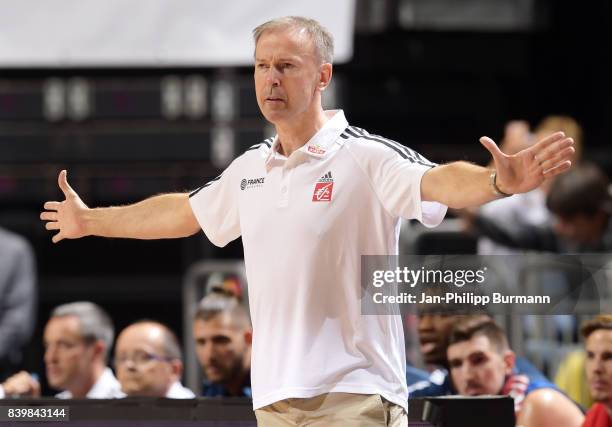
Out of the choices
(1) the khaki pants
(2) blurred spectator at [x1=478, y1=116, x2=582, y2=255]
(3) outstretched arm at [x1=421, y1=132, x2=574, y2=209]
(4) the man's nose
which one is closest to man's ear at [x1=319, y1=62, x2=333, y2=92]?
(4) the man's nose

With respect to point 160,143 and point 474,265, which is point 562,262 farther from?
point 160,143

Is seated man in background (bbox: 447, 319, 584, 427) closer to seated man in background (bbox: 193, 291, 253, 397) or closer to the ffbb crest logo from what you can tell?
seated man in background (bbox: 193, 291, 253, 397)

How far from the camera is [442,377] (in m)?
5.62

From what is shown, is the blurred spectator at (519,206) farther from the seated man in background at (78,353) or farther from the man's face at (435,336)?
the seated man in background at (78,353)

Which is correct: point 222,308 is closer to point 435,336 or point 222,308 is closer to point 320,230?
point 435,336

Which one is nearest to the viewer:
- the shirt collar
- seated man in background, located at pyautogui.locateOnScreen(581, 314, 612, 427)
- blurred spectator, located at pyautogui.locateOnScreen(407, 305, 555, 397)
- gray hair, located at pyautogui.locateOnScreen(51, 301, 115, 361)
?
the shirt collar

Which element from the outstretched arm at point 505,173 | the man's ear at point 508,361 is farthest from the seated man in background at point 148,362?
the outstretched arm at point 505,173

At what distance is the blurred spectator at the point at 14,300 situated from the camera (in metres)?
7.02

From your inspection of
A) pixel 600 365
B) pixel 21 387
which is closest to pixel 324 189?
pixel 600 365

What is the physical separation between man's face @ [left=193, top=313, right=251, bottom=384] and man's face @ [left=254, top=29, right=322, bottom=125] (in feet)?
8.71

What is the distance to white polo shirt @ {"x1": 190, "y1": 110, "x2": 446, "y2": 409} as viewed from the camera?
11.7 ft

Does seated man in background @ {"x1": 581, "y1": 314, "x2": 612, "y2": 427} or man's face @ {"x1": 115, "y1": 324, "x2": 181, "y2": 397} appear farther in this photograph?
man's face @ {"x1": 115, "y1": 324, "x2": 181, "y2": 397}

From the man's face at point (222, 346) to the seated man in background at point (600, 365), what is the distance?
1.89 m

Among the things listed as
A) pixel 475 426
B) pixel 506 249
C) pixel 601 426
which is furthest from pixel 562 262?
pixel 506 249
